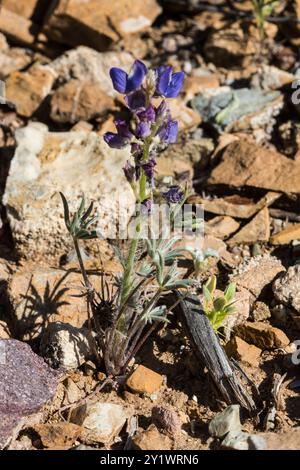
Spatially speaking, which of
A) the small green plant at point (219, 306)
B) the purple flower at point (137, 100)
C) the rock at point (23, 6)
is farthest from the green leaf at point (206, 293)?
the rock at point (23, 6)

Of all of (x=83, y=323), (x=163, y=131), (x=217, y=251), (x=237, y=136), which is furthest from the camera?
(x=237, y=136)

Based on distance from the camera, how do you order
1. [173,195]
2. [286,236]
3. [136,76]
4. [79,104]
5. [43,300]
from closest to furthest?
[136,76]
[173,195]
[43,300]
[286,236]
[79,104]

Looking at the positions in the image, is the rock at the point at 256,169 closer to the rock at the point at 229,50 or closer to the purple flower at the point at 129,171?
the rock at the point at 229,50

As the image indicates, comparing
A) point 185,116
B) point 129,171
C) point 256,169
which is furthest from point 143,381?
point 185,116

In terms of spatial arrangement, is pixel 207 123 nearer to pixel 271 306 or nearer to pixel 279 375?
pixel 271 306

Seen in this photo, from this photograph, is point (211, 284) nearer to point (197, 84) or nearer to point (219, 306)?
point (219, 306)

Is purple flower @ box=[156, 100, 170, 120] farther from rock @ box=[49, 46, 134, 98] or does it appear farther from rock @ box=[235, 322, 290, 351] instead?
rock @ box=[49, 46, 134, 98]
